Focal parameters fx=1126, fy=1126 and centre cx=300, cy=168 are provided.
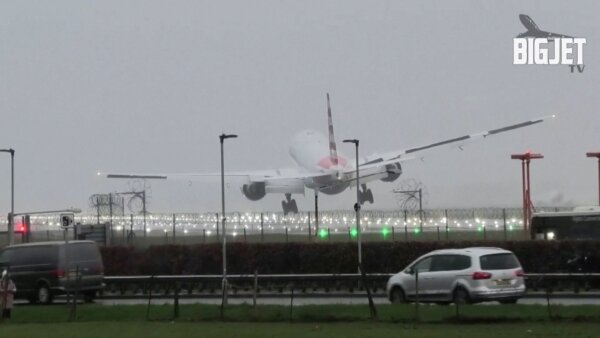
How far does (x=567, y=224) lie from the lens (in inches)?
1827

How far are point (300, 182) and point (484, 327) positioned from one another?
257 ft

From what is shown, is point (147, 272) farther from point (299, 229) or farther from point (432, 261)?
point (432, 261)

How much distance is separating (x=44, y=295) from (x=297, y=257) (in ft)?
44.8

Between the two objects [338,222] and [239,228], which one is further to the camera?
[338,222]

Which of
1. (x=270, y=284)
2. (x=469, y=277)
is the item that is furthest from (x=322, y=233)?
(x=469, y=277)

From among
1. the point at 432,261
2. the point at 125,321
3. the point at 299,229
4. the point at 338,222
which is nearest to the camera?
the point at 125,321

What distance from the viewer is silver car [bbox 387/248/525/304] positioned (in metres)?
28.0

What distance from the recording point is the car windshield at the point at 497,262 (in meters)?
28.3

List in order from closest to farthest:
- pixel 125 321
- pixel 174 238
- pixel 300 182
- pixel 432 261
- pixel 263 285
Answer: pixel 125 321
pixel 432 261
pixel 263 285
pixel 174 238
pixel 300 182

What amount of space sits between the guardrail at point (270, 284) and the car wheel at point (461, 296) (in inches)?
302

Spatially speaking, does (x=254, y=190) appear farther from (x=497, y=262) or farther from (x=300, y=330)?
(x=300, y=330)

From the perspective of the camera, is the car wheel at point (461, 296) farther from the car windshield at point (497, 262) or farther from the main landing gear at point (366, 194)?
the main landing gear at point (366, 194)

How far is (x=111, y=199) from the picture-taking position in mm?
90500

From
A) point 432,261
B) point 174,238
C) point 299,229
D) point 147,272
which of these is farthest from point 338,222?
point 432,261
